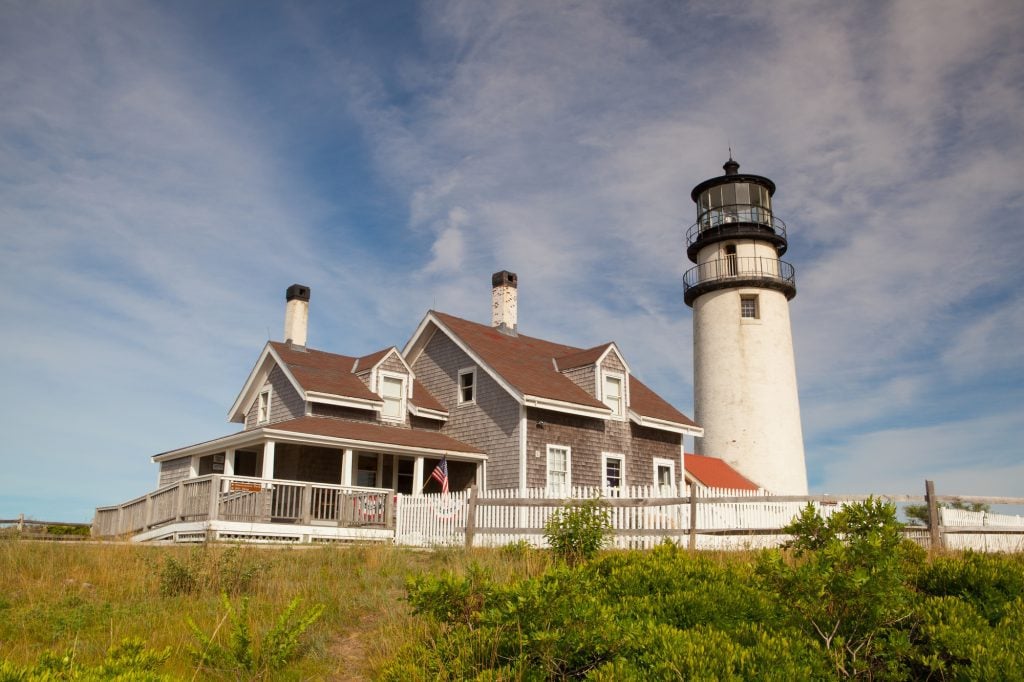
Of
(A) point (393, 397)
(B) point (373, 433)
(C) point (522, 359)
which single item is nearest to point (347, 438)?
(B) point (373, 433)

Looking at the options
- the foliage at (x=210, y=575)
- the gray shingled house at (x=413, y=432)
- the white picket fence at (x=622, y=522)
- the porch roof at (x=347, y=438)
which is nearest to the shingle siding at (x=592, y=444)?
the gray shingled house at (x=413, y=432)

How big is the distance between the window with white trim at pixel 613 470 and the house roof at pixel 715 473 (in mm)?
3483

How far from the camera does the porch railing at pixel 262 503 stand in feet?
63.6

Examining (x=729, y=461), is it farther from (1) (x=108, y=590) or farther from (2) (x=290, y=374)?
(1) (x=108, y=590)

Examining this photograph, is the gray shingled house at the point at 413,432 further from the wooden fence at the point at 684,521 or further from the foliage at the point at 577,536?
the foliage at the point at 577,536

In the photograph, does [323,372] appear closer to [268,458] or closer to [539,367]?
[268,458]

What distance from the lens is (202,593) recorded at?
11.5 m

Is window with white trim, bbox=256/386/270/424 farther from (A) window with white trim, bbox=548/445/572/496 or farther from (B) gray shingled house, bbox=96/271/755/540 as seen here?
(A) window with white trim, bbox=548/445/572/496

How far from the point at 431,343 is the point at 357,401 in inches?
160

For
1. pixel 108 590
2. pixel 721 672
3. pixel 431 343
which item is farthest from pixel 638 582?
pixel 431 343

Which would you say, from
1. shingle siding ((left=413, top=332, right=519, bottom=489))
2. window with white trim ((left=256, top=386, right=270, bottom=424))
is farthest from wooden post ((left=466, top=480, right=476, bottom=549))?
window with white trim ((left=256, top=386, right=270, bottom=424))

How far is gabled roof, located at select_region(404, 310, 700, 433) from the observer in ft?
79.7

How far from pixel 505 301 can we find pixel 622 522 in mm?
13629

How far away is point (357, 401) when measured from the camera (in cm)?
2502
